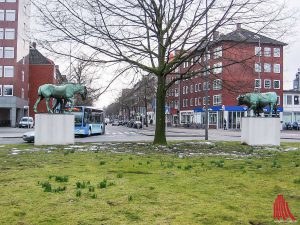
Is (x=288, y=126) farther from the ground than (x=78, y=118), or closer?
closer

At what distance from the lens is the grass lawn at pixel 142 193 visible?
567cm

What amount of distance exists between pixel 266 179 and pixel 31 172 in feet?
17.9

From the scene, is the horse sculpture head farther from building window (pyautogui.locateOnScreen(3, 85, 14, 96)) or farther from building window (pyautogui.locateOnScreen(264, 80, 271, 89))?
building window (pyautogui.locateOnScreen(264, 80, 271, 89))

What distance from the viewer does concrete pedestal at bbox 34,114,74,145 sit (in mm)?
19859

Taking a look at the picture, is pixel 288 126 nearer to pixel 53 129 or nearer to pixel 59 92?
pixel 59 92

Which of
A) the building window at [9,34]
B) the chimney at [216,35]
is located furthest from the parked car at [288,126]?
the chimney at [216,35]

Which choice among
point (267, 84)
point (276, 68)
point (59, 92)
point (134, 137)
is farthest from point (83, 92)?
point (276, 68)

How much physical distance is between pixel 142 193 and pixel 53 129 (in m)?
13.7

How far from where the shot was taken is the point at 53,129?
65.8 ft

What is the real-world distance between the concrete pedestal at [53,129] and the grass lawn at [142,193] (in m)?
8.63

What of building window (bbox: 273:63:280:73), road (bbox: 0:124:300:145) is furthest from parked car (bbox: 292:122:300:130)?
road (bbox: 0:124:300:145)

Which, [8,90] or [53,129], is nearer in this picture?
[53,129]

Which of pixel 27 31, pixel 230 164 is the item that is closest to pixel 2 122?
pixel 27 31

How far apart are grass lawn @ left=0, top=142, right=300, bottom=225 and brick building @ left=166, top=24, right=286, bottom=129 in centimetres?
979
